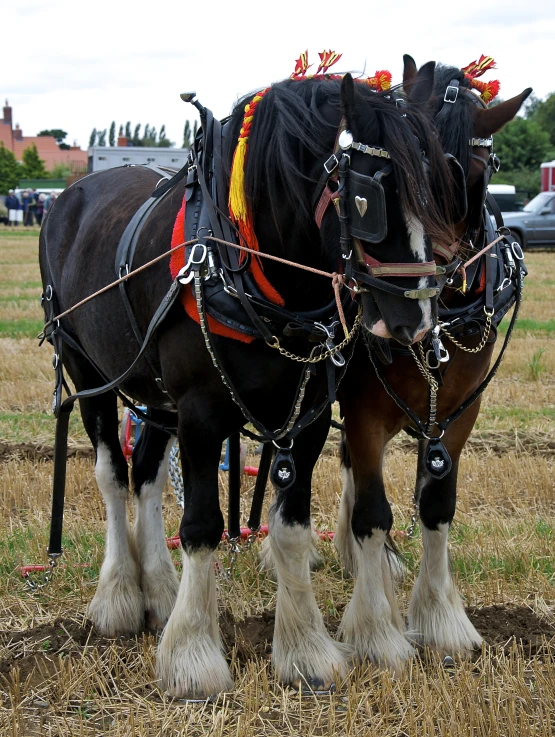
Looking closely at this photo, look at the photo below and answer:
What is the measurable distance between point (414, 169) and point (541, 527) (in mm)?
2454

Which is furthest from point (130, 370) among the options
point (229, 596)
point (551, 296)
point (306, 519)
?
point (551, 296)

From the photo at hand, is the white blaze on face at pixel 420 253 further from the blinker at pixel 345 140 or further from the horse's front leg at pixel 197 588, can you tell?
the horse's front leg at pixel 197 588

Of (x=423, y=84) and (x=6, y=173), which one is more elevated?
(x=6, y=173)

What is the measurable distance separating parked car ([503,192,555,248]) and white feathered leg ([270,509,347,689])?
18762mm

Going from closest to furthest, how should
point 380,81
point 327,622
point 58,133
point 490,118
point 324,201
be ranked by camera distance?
point 324,201 < point 380,81 < point 490,118 < point 327,622 < point 58,133

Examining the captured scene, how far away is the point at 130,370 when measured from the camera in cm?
326

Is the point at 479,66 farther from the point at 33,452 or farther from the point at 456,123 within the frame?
the point at 33,452

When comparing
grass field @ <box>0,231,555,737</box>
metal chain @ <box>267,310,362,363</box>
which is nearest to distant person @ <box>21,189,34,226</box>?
grass field @ <box>0,231,555,737</box>

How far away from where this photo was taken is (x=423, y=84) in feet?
9.51

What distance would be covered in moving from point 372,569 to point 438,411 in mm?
642

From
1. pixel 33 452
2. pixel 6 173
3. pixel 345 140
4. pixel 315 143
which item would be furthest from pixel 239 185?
pixel 6 173

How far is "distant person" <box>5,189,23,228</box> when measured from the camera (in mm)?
34406

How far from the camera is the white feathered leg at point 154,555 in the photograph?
12.5ft

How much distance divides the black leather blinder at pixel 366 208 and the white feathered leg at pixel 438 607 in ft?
4.68
